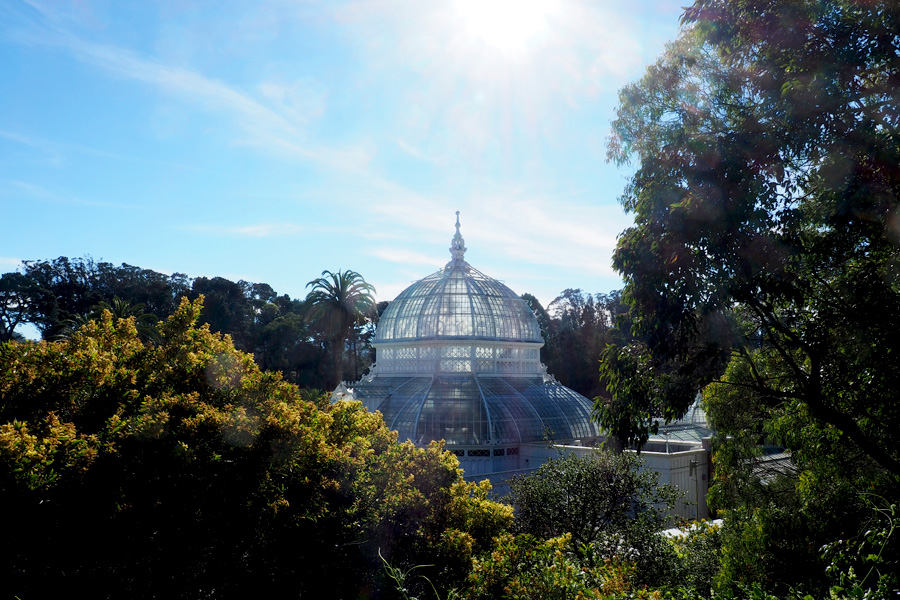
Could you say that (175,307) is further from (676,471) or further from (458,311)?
(676,471)

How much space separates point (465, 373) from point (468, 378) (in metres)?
0.68

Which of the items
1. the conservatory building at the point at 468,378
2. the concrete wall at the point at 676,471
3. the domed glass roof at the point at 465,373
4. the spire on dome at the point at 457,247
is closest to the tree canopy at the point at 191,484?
the concrete wall at the point at 676,471

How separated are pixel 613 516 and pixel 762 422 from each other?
3228mm

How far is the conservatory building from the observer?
22969 mm

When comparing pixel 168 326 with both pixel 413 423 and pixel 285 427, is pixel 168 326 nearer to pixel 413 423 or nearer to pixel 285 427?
pixel 285 427

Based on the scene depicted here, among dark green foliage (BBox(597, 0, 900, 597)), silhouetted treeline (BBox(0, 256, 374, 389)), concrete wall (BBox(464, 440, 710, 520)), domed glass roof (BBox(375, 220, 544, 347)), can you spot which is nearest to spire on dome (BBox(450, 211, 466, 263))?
domed glass roof (BBox(375, 220, 544, 347))

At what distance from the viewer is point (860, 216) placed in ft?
23.8

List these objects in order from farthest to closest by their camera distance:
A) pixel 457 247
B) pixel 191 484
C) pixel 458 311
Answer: pixel 457 247, pixel 458 311, pixel 191 484

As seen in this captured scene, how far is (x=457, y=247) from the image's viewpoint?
101 feet

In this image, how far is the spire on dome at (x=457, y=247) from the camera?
101 feet

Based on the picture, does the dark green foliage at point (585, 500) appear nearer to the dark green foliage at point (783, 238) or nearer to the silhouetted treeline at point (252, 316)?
the dark green foliage at point (783, 238)

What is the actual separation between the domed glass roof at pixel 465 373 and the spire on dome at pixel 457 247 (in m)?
0.05

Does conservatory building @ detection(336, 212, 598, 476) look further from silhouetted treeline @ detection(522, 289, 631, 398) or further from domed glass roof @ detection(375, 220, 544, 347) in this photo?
silhouetted treeline @ detection(522, 289, 631, 398)

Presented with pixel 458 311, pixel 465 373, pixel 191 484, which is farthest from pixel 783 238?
pixel 458 311
